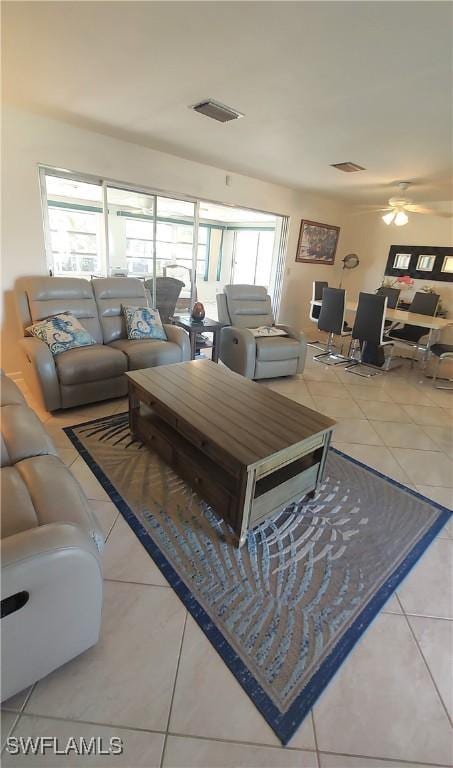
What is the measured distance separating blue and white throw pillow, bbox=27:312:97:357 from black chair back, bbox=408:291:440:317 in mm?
4593

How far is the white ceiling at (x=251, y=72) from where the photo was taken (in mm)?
1540

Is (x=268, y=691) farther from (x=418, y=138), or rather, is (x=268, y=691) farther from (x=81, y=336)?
(x=418, y=138)

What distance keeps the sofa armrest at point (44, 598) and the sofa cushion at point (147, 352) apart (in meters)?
2.07

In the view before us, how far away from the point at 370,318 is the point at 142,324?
8.95 feet

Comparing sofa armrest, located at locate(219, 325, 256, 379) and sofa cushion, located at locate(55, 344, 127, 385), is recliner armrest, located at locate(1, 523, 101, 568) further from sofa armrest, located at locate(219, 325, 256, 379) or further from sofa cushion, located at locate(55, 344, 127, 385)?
sofa armrest, located at locate(219, 325, 256, 379)

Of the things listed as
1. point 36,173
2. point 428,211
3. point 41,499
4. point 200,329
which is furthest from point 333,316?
point 41,499

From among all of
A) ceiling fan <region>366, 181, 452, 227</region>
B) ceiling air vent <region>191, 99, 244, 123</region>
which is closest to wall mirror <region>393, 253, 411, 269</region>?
ceiling fan <region>366, 181, 452, 227</region>

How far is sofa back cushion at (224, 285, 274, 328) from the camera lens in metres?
4.02

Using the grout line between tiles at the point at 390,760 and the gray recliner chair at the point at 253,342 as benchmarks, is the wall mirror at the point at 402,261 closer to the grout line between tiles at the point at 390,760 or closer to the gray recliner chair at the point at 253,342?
the gray recliner chair at the point at 253,342

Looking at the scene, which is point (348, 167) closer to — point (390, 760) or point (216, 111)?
point (216, 111)

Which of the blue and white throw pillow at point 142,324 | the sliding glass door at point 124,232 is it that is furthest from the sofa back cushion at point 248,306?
the blue and white throw pillow at point 142,324

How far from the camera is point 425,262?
5.60m

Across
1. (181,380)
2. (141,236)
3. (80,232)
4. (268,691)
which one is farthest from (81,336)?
(80,232)

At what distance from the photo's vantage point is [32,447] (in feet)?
4.82
